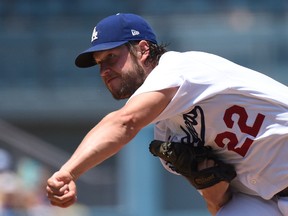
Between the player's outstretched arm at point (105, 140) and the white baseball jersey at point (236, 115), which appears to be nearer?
the player's outstretched arm at point (105, 140)

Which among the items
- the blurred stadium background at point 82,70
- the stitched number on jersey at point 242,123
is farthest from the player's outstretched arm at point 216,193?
the blurred stadium background at point 82,70

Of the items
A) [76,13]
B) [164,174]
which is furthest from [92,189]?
[76,13]

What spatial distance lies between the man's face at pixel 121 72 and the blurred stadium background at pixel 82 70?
7951 mm

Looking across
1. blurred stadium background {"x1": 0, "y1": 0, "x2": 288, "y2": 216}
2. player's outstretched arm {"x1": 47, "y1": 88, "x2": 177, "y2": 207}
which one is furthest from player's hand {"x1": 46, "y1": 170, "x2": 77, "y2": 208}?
blurred stadium background {"x1": 0, "y1": 0, "x2": 288, "y2": 216}

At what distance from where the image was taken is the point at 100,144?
9.66ft

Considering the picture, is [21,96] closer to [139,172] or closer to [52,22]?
[52,22]

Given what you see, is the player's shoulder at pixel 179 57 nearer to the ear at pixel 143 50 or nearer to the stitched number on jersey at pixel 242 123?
the ear at pixel 143 50

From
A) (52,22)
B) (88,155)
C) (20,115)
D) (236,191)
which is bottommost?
(20,115)

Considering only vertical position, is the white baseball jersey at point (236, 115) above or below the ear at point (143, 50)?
below

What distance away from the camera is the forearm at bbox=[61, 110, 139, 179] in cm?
A: 291

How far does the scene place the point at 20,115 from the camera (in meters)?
12.7

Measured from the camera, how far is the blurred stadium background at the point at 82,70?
12.3 meters

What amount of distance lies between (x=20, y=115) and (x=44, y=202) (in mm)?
3210

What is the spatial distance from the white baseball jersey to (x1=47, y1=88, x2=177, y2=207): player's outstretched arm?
176 millimetres
